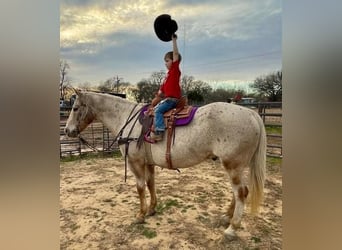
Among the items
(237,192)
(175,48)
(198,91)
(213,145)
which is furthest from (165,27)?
(237,192)

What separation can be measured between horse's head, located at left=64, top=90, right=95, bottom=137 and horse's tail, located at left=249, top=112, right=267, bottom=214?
1.16m

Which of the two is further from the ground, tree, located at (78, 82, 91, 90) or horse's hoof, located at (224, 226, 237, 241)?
tree, located at (78, 82, 91, 90)

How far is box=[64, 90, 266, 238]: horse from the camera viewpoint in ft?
4.10

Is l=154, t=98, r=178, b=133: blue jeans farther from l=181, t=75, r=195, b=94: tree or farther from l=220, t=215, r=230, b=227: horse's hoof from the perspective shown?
l=220, t=215, r=230, b=227: horse's hoof

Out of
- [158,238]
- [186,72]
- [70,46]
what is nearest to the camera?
[158,238]

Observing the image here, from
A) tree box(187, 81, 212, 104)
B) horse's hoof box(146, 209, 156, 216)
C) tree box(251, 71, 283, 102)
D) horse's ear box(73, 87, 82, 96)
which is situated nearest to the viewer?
tree box(251, 71, 283, 102)

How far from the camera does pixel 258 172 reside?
1.30 metres

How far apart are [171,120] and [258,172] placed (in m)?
0.61

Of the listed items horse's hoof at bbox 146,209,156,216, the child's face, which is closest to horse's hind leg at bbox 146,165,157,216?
horse's hoof at bbox 146,209,156,216

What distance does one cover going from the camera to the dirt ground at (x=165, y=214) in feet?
4.25
